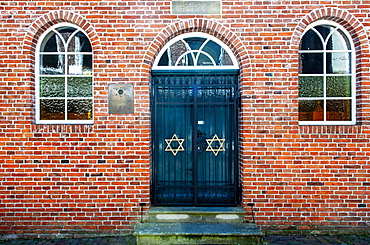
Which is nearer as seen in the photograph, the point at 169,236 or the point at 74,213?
the point at 169,236

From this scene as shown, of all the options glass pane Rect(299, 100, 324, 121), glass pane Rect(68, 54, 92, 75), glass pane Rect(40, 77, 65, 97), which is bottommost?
glass pane Rect(299, 100, 324, 121)

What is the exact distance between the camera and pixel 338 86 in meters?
4.65

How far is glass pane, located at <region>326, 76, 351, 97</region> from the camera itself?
464 cm

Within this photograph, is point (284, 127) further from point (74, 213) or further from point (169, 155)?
point (74, 213)

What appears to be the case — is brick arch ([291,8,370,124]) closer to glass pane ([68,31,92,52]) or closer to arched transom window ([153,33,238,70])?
arched transom window ([153,33,238,70])

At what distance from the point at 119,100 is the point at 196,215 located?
91.1 inches

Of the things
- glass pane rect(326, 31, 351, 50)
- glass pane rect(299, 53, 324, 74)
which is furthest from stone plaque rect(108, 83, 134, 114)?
glass pane rect(326, 31, 351, 50)

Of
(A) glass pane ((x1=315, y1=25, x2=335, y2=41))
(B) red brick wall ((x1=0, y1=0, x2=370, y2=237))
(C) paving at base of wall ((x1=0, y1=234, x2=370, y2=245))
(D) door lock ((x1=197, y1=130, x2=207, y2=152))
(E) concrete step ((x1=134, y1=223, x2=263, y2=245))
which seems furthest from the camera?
(D) door lock ((x1=197, y1=130, x2=207, y2=152))

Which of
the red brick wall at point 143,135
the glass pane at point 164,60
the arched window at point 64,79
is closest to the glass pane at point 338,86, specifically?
the red brick wall at point 143,135

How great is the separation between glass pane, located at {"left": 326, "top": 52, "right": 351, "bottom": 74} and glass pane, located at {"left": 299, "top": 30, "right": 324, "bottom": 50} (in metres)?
0.23

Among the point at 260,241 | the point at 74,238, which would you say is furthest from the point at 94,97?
the point at 260,241

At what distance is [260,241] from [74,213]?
305cm

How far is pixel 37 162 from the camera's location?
14.5 feet

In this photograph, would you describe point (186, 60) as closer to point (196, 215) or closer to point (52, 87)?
point (52, 87)
